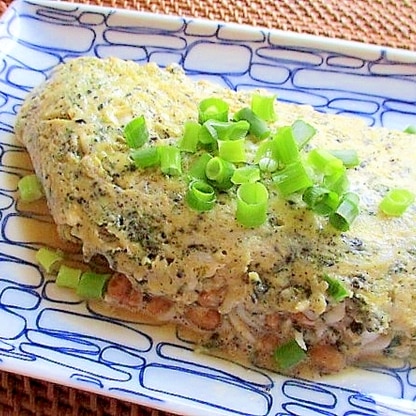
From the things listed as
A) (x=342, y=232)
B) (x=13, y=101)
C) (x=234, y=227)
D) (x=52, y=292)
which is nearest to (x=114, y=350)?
(x=52, y=292)

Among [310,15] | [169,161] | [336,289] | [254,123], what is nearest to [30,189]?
[169,161]

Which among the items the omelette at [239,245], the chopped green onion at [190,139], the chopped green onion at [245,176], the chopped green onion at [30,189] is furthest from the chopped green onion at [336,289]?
the chopped green onion at [30,189]

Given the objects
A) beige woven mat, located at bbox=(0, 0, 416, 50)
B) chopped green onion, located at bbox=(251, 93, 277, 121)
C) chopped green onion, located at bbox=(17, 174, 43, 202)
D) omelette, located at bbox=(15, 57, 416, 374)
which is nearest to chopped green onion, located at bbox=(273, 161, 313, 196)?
omelette, located at bbox=(15, 57, 416, 374)

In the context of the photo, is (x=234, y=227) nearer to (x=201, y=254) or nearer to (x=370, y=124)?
(x=201, y=254)

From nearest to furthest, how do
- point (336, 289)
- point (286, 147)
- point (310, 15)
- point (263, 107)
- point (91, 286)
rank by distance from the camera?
point (336, 289), point (286, 147), point (91, 286), point (263, 107), point (310, 15)

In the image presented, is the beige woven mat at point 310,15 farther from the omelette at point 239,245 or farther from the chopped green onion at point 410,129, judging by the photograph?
→ the omelette at point 239,245

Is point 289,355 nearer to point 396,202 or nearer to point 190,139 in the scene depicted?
point 396,202
